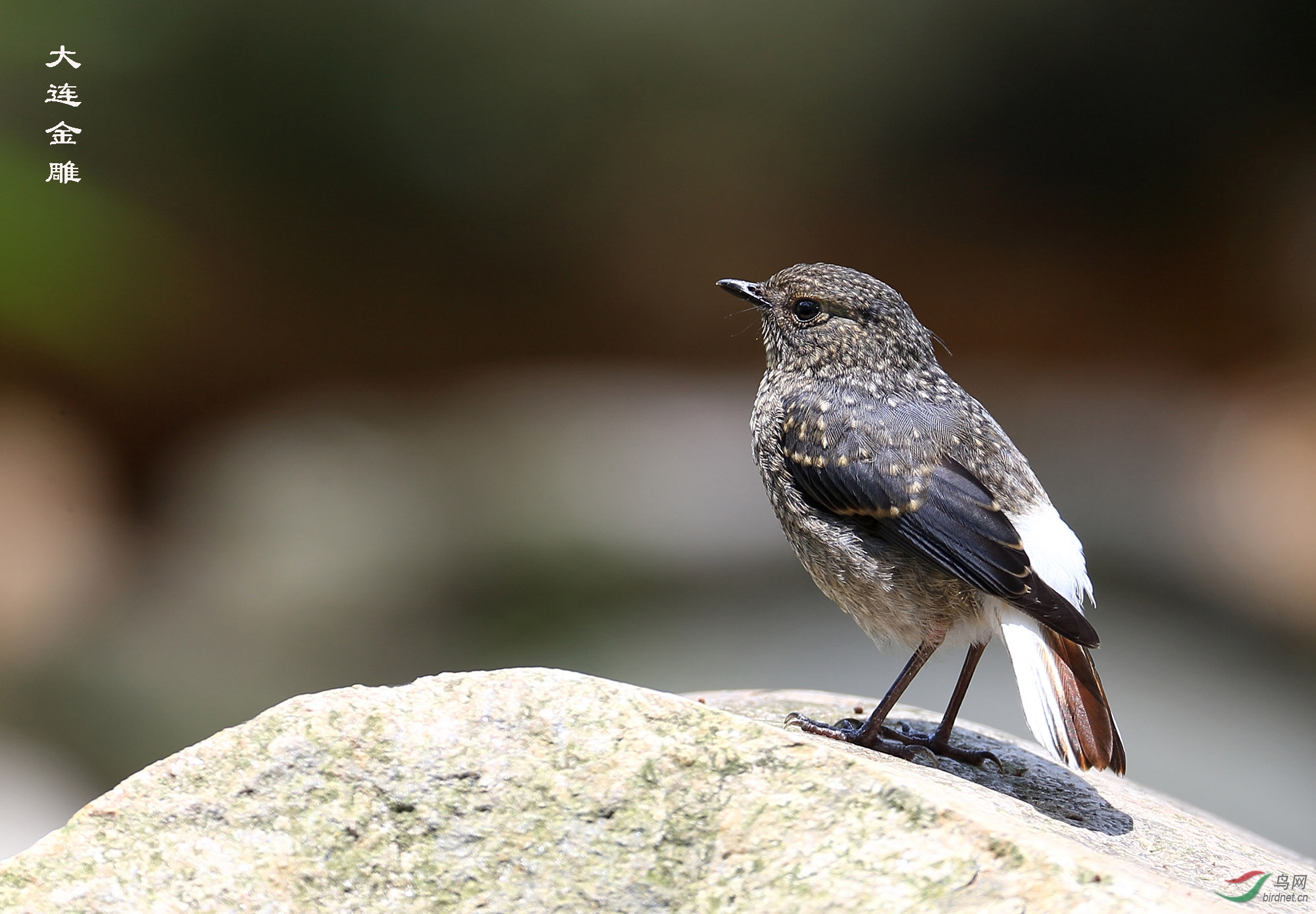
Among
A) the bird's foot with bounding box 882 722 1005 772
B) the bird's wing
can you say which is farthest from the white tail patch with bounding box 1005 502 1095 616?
the bird's foot with bounding box 882 722 1005 772

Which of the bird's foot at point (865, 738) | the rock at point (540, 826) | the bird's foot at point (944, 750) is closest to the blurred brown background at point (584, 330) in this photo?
the bird's foot at point (944, 750)

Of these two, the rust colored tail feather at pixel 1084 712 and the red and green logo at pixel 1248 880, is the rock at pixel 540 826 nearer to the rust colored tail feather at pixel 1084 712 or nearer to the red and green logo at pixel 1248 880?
the red and green logo at pixel 1248 880

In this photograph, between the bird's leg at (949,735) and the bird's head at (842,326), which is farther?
the bird's head at (842,326)

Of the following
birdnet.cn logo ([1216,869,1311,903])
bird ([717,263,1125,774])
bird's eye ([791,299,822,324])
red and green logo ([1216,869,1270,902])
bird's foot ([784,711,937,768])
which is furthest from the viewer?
bird's eye ([791,299,822,324])

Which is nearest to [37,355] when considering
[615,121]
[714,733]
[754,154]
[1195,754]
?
[615,121]

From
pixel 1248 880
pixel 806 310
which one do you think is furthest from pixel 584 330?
pixel 1248 880

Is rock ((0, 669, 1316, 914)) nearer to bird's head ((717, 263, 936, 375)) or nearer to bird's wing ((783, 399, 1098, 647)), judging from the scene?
bird's wing ((783, 399, 1098, 647))
